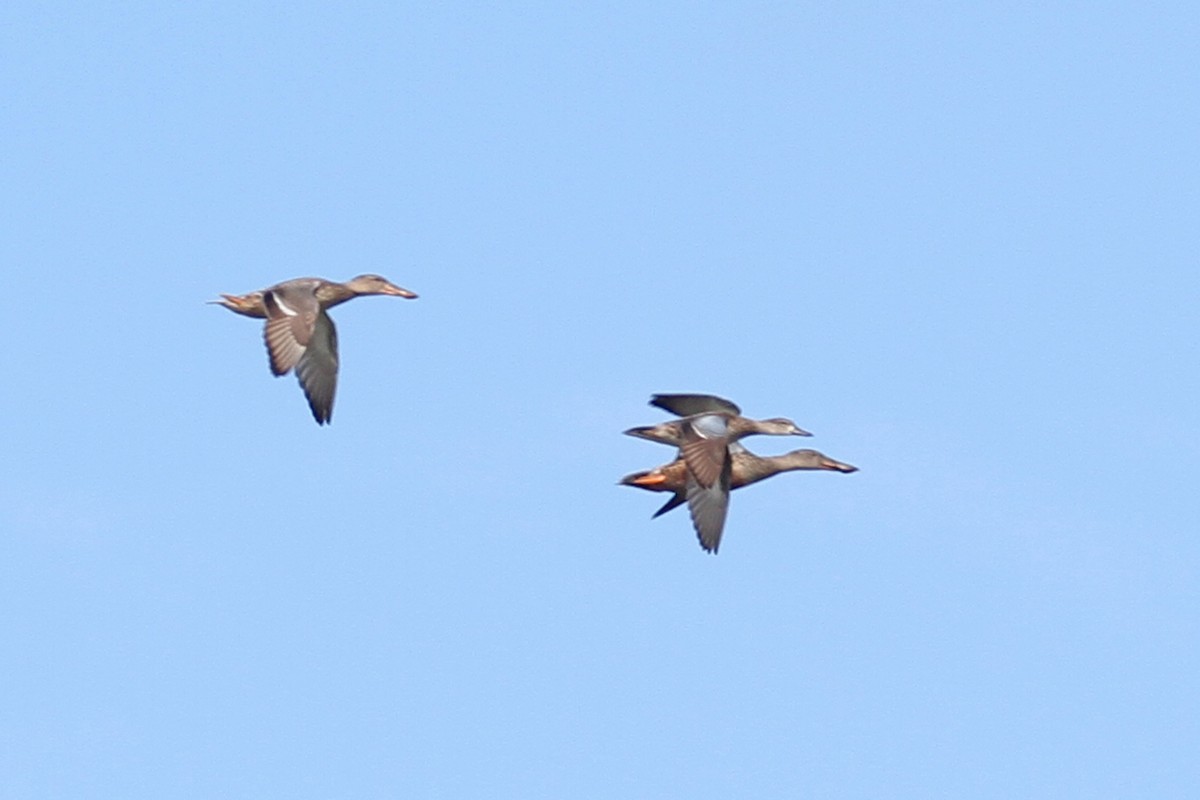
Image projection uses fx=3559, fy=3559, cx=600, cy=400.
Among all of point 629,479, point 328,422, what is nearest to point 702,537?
point 629,479

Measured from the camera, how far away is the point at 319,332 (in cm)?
4116

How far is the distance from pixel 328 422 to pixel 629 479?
3.61 meters

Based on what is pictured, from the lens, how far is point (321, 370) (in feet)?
135

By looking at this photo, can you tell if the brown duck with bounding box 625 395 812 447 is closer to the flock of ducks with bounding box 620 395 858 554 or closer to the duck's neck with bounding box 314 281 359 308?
the flock of ducks with bounding box 620 395 858 554

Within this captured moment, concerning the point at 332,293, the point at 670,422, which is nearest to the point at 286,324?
the point at 332,293

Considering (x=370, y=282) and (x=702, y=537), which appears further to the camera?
(x=370, y=282)

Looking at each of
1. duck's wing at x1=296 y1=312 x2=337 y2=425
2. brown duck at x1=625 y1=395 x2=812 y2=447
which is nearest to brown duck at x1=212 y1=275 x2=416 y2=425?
duck's wing at x1=296 y1=312 x2=337 y2=425

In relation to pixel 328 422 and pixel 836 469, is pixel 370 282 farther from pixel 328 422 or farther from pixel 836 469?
pixel 836 469

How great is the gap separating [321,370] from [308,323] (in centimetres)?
164

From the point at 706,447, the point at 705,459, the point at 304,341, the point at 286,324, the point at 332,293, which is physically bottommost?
the point at 705,459

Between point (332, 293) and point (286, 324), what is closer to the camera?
point (286, 324)

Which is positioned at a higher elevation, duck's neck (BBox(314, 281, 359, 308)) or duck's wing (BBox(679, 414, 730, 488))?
duck's neck (BBox(314, 281, 359, 308))

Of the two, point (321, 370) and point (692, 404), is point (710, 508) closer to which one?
point (692, 404)

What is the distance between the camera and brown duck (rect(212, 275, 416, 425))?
1543 inches
